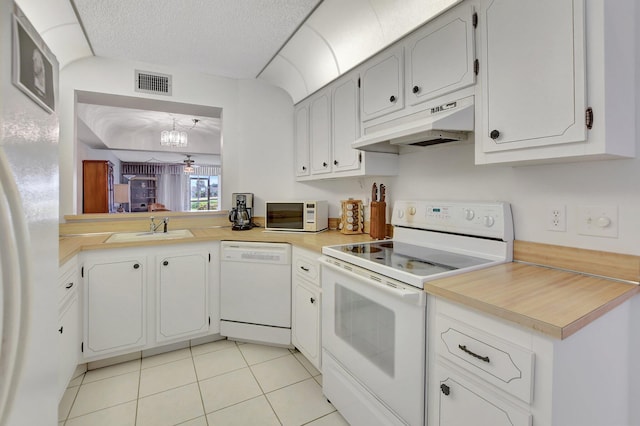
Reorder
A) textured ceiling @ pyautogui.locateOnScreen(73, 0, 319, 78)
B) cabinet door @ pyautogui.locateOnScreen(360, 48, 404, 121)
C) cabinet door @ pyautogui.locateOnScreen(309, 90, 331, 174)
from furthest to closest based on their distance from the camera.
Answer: cabinet door @ pyautogui.locateOnScreen(309, 90, 331, 174)
textured ceiling @ pyautogui.locateOnScreen(73, 0, 319, 78)
cabinet door @ pyautogui.locateOnScreen(360, 48, 404, 121)

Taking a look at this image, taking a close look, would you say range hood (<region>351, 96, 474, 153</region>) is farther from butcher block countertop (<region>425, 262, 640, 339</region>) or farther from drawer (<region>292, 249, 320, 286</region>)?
drawer (<region>292, 249, 320, 286</region>)

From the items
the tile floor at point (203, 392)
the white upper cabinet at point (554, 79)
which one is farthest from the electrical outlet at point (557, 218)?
the tile floor at point (203, 392)

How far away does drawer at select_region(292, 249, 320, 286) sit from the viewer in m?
1.99

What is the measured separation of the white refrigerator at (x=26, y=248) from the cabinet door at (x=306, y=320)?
4.33ft

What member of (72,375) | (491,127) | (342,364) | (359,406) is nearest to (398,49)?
(491,127)

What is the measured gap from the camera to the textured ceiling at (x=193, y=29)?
6.30 ft

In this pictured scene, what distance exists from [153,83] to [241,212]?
1.37m

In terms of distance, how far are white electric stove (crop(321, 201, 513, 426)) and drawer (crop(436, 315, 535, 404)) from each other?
0.10m

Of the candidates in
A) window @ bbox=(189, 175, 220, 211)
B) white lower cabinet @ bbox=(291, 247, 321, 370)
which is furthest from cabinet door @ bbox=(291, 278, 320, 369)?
window @ bbox=(189, 175, 220, 211)

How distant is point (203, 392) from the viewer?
1870 millimetres

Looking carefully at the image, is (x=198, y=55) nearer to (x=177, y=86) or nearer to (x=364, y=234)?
(x=177, y=86)

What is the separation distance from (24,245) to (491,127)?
156 cm

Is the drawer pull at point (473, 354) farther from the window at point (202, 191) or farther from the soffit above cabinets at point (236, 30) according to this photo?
the window at point (202, 191)

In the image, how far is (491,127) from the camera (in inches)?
52.1
